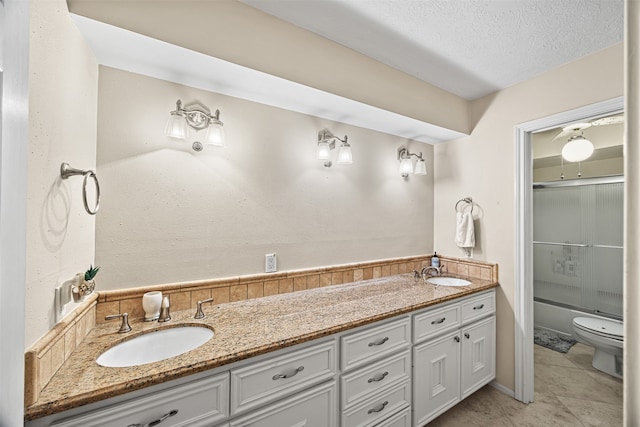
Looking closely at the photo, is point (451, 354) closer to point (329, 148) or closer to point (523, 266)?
point (523, 266)

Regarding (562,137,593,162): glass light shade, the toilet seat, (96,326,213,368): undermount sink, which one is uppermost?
(562,137,593,162): glass light shade

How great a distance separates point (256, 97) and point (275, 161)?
0.41 meters

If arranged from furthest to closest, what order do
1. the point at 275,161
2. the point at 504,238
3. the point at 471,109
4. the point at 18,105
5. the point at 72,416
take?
the point at 471,109 < the point at 504,238 < the point at 275,161 < the point at 72,416 < the point at 18,105

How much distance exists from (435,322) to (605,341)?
1.85 m

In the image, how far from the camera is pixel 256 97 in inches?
67.8

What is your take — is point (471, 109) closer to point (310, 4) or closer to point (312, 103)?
point (312, 103)

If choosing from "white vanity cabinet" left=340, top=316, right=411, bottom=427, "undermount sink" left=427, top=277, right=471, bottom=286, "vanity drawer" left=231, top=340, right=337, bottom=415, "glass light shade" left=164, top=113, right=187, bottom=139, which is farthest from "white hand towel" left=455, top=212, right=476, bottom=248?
"glass light shade" left=164, top=113, right=187, bottom=139

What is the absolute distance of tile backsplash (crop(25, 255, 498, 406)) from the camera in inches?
33.9

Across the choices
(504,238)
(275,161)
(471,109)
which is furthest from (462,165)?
(275,161)

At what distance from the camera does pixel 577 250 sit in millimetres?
3199

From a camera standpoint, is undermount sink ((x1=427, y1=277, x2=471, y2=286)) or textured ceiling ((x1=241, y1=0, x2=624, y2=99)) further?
undermount sink ((x1=427, y1=277, x2=471, y2=286))

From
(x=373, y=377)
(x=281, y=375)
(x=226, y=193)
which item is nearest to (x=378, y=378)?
(x=373, y=377)

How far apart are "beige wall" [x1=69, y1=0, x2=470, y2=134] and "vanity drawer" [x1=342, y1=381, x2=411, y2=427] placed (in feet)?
5.77

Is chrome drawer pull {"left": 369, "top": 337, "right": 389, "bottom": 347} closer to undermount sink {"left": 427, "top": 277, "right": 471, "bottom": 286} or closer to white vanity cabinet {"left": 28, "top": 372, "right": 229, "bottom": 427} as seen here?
white vanity cabinet {"left": 28, "top": 372, "right": 229, "bottom": 427}
